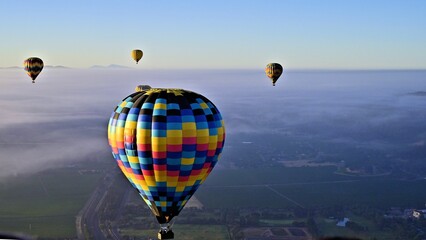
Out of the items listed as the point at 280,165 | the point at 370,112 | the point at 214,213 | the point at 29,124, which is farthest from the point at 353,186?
the point at 370,112

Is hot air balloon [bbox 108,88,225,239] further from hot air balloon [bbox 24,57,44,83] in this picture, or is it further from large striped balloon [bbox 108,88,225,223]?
hot air balloon [bbox 24,57,44,83]

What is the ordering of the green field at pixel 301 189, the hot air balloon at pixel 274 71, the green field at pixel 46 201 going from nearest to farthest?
1. the hot air balloon at pixel 274 71
2. the green field at pixel 46 201
3. the green field at pixel 301 189

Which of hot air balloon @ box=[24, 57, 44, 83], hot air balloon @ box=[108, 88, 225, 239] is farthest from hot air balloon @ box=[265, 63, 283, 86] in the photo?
hot air balloon @ box=[108, 88, 225, 239]

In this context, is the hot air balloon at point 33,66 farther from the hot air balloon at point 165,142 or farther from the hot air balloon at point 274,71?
the hot air balloon at point 165,142

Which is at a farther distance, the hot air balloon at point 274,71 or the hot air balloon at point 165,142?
the hot air balloon at point 274,71

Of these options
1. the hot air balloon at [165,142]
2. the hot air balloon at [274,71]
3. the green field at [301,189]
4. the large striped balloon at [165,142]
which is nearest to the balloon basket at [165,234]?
the hot air balloon at [165,142]

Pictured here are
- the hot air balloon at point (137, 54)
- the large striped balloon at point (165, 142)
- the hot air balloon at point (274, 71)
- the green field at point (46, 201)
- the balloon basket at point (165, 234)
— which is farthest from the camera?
the green field at point (46, 201)

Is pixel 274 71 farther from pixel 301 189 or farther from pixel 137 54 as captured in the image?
pixel 301 189

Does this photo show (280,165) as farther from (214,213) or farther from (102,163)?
(214,213)
